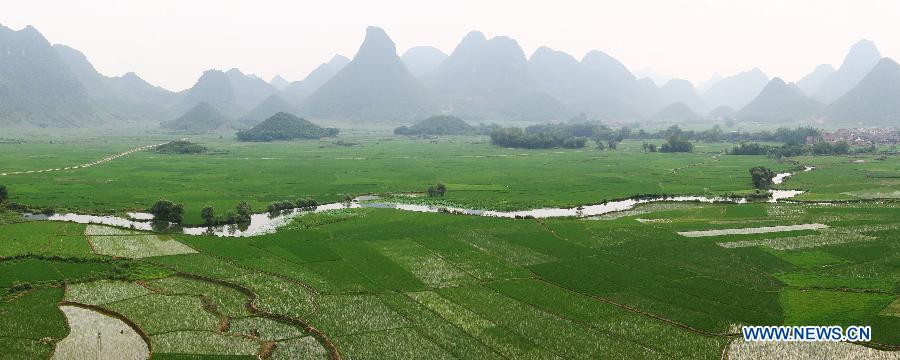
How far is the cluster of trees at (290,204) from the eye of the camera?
4791 cm

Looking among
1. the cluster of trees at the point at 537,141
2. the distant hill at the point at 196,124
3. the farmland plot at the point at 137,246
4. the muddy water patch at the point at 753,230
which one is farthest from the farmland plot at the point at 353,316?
the distant hill at the point at 196,124

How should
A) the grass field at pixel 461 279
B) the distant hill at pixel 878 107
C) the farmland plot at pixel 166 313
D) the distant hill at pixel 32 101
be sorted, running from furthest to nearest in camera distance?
the distant hill at pixel 878 107 < the distant hill at pixel 32 101 < the farmland plot at pixel 166 313 < the grass field at pixel 461 279

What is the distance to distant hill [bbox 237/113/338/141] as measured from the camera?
145m

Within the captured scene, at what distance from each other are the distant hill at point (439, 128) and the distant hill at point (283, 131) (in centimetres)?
2436

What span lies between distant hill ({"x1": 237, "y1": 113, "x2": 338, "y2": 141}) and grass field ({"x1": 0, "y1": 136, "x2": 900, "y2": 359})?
91.7m

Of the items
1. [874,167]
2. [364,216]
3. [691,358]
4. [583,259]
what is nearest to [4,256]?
[364,216]

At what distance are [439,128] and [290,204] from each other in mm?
127979

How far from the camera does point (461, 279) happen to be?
92.4 ft

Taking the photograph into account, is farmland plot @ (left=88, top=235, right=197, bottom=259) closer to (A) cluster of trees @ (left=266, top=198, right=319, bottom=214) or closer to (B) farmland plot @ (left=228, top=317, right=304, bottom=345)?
(A) cluster of trees @ (left=266, top=198, right=319, bottom=214)

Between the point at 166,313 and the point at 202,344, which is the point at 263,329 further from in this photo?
the point at 166,313

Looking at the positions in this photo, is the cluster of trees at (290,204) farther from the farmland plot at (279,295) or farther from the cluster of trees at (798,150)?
the cluster of trees at (798,150)

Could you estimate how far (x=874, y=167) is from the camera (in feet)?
252

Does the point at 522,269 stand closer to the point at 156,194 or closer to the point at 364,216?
the point at 364,216

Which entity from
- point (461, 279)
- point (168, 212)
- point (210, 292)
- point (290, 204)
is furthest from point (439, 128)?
point (210, 292)
